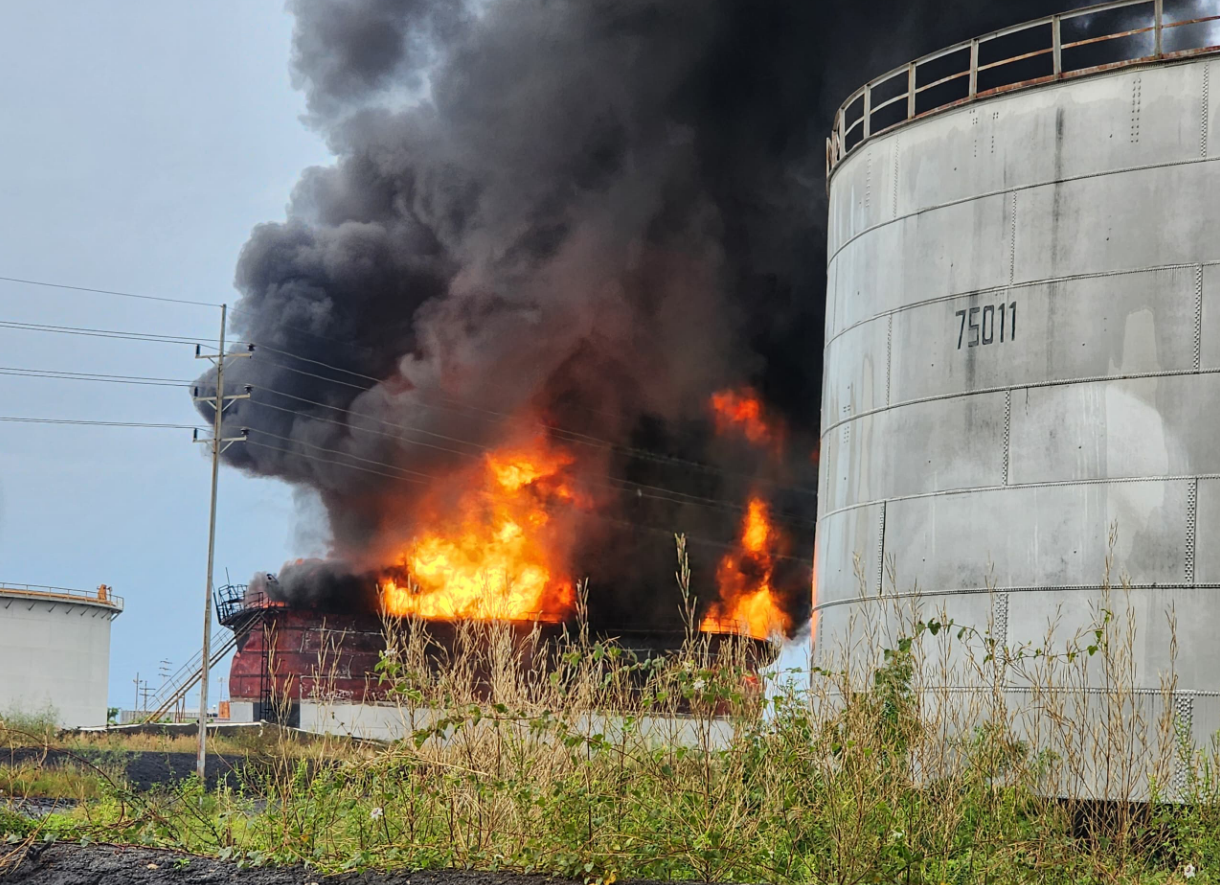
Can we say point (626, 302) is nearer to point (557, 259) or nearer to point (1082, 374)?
point (557, 259)

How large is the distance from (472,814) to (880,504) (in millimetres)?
7249

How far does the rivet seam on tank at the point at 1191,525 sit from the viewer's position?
1148 cm

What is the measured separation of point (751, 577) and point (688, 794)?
39.7 meters

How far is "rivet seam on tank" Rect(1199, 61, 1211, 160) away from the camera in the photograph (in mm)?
12203

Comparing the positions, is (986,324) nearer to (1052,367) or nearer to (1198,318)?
(1052,367)

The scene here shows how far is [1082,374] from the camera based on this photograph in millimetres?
12289

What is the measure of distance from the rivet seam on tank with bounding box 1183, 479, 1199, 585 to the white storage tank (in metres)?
42.3

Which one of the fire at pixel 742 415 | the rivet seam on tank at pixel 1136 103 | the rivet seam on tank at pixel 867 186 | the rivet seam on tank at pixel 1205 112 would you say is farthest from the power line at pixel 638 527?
the rivet seam on tank at pixel 1205 112

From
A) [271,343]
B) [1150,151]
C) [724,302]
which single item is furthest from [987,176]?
[271,343]

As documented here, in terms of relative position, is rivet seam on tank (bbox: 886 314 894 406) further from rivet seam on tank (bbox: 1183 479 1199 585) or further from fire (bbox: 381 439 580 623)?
fire (bbox: 381 439 580 623)

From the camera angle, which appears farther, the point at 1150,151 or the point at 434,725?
the point at 1150,151

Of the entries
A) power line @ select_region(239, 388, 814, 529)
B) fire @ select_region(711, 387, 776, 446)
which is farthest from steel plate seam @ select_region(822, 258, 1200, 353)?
power line @ select_region(239, 388, 814, 529)

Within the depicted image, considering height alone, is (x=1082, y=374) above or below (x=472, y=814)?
above

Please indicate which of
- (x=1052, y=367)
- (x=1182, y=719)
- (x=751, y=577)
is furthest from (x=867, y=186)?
(x=751, y=577)
